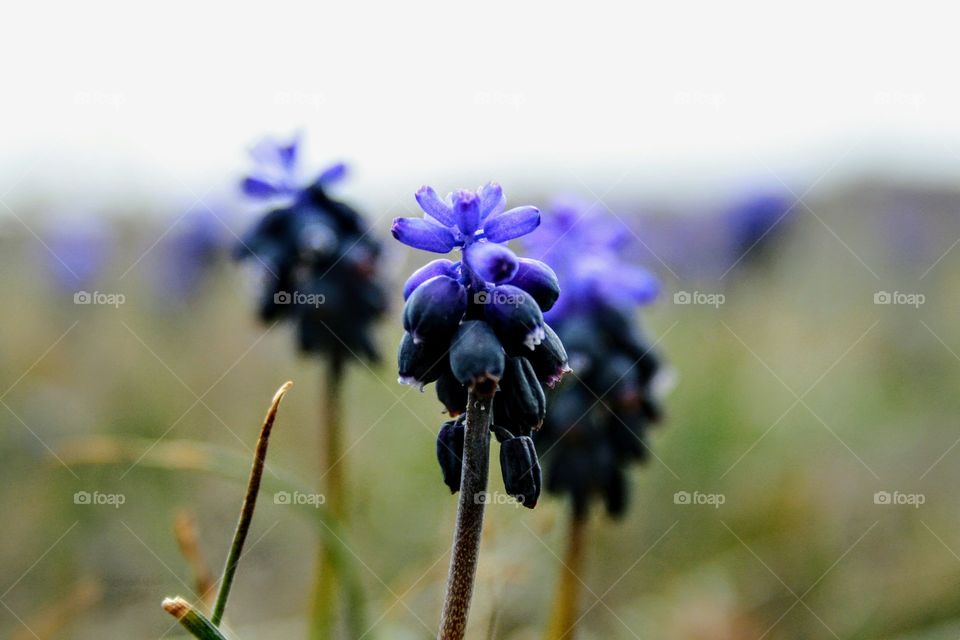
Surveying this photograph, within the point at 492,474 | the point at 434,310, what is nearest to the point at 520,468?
the point at 434,310

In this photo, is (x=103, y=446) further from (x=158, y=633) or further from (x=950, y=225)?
(x=950, y=225)

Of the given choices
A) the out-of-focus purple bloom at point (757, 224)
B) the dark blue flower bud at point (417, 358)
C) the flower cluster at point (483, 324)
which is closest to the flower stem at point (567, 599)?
the flower cluster at point (483, 324)

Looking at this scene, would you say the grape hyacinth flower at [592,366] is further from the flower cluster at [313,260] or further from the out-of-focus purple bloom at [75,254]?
the out-of-focus purple bloom at [75,254]

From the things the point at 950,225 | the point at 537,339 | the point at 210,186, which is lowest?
the point at 537,339

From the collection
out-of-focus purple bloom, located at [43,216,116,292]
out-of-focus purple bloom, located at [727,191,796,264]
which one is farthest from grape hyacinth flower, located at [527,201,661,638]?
out-of-focus purple bloom, located at [43,216,116,292]

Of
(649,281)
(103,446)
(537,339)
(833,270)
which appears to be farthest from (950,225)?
(537,339)

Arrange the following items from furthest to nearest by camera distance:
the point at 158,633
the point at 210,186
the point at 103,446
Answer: the point at 210,186, the point at 103,446, the point at 158,633

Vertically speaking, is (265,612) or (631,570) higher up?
(631,570)

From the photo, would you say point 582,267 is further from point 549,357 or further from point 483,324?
point 483,324
